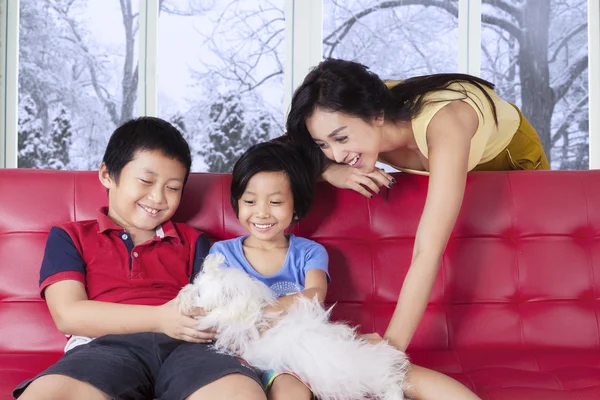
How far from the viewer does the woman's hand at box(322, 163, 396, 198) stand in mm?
1860

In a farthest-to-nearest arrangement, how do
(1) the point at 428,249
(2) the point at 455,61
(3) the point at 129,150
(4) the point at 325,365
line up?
(2) the point at 455,61, (3) the point at 129,150, (1) the point at 428,249, (4) the point at 325,365

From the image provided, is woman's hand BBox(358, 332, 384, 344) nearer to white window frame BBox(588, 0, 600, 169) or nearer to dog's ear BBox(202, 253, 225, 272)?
dog's ear BBox(202, 253, 225, 272)

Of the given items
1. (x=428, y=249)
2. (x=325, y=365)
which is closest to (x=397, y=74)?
(x=428, y=249)

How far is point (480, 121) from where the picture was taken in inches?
73.1

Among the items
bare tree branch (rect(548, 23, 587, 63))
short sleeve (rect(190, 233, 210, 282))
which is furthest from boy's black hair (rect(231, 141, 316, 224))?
bare tree branch (rect(548, 23, 587, 63))

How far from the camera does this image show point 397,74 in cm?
479

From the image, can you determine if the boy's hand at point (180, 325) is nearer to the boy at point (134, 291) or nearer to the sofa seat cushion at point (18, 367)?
the boy at point (134, 291)

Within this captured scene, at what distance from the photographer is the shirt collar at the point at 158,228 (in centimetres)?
176

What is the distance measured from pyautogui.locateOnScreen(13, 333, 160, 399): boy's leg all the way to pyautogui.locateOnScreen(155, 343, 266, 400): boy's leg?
0.14 ft

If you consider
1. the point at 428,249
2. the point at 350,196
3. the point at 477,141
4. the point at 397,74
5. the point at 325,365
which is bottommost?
the point at 325,365

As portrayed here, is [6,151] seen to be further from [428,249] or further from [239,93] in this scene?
[428,249]

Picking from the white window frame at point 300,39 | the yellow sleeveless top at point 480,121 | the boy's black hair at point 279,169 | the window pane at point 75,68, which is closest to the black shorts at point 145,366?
the boy's black hair at point 279,169

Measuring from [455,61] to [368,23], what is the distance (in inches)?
25.5

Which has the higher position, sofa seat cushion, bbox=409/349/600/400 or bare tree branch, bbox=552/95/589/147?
bare tree branch, bbox=552/95/589/147
